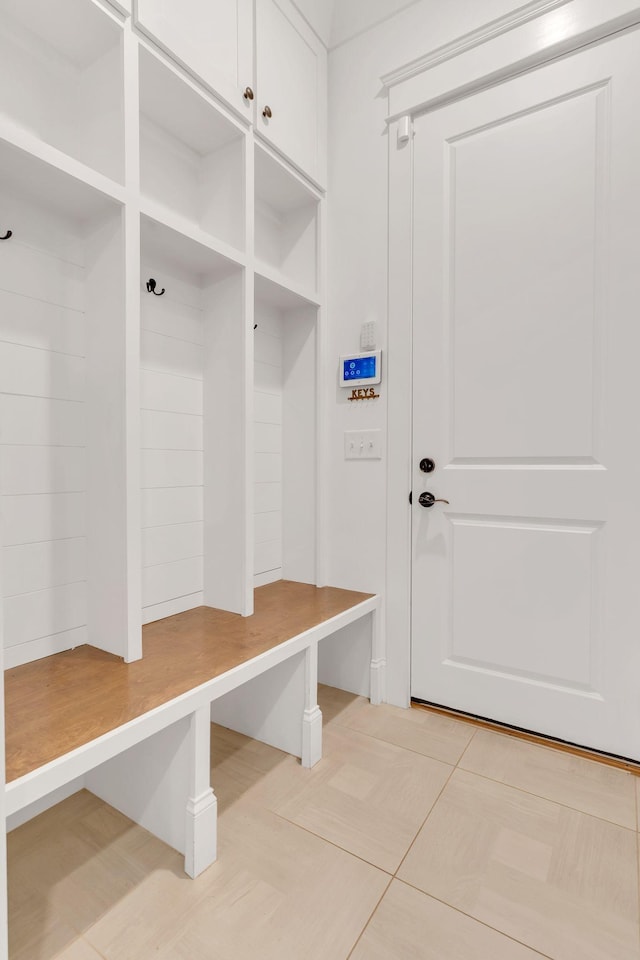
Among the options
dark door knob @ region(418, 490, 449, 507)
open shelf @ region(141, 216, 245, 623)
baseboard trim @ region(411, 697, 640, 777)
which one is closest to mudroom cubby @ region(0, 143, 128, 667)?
open shelf @ region(141, 216, 245, 623)

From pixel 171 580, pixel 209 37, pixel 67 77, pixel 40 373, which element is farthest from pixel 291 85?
pixel 171 580

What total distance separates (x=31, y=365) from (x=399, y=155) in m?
1.62

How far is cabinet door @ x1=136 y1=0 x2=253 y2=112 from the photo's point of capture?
145 cm

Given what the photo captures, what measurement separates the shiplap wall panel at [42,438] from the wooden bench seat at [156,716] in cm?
14

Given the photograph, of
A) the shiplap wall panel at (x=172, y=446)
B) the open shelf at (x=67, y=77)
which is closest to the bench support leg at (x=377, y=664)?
the shiplap wall panel at (x=172, y=446)

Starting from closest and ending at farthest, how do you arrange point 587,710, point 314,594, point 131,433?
point 131,433
point 587,710
point 314,594

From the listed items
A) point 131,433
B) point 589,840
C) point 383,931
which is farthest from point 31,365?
point 589,840

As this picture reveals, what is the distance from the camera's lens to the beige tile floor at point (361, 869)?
1.06 meters

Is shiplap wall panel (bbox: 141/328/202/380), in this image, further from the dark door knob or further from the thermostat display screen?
the dark door knob

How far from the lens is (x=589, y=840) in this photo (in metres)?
1.34

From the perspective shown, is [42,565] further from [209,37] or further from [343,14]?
[343,14]

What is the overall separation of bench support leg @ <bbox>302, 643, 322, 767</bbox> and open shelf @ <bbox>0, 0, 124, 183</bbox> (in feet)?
5.20

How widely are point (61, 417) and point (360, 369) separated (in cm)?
117

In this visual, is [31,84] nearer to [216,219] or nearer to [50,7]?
[50,7]
